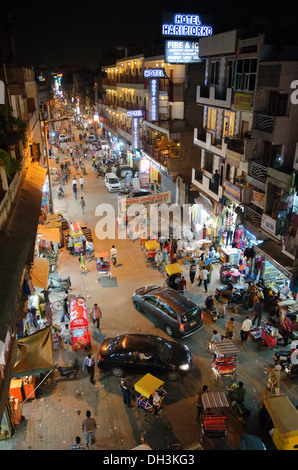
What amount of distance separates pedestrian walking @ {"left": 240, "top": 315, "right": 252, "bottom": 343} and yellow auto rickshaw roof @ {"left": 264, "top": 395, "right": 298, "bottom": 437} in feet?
13.9

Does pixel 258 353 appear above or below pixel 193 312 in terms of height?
below

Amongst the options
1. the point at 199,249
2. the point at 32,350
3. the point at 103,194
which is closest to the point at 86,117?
the point at 103,194

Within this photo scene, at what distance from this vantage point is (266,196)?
15953mm

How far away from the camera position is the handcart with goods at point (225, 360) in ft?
39.9

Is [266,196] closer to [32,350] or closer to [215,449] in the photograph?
[215,449]

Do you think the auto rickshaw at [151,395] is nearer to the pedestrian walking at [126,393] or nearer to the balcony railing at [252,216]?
the pedestrian walking at [126,393]

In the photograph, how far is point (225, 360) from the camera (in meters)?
12.2

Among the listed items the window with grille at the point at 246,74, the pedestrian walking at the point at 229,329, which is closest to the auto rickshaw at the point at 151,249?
the pedestrian walking at the point at 229,329

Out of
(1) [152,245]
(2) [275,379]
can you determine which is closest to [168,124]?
(1) [152,245]

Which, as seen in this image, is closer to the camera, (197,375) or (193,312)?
(197,375)

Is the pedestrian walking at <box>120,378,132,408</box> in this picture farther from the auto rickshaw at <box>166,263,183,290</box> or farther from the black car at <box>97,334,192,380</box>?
the auto rickshaw at <box>166,263,183,290</box>

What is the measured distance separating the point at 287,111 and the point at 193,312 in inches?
382
